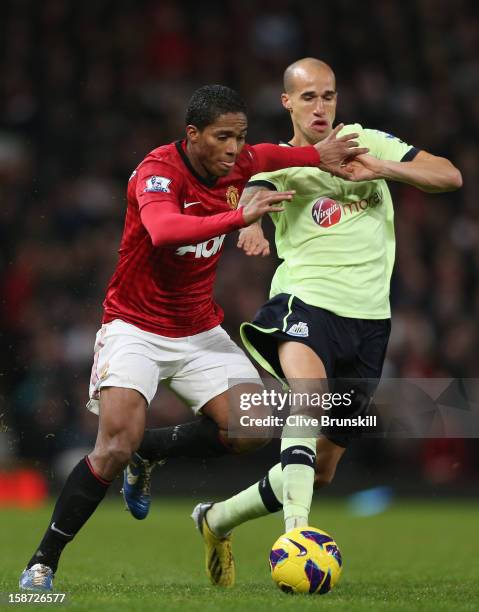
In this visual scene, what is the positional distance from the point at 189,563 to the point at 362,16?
400 inches

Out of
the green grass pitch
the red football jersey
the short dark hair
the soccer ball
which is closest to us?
the green grass pitch

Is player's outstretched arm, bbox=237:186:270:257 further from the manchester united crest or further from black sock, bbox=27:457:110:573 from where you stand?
black sock, bbox=27:457:110:573

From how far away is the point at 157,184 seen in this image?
17.3 feet

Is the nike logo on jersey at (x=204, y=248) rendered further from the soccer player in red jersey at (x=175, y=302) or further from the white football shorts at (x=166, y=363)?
the white football shorts at (x=166, y=363)

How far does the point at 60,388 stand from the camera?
35.0 feet

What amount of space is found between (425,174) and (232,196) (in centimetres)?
98

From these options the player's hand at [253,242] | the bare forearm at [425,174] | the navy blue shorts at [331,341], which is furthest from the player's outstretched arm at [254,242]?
the bare forearm at [425,174]

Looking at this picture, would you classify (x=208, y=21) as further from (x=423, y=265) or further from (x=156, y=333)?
(x=156, y=333)

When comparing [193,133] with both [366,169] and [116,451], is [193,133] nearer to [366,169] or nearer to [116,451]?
[366,169]

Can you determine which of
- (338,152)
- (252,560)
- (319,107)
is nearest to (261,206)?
(338,152)

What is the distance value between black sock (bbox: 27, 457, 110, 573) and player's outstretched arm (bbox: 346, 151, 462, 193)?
1932 mm

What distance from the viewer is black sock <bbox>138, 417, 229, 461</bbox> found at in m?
6.07

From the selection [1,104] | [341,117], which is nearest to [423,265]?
[341,117]

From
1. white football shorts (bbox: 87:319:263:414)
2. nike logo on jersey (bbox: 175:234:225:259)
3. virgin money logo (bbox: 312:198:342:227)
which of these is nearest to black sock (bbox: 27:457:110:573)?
white football shorts (bbox: 87:319:263:414)
